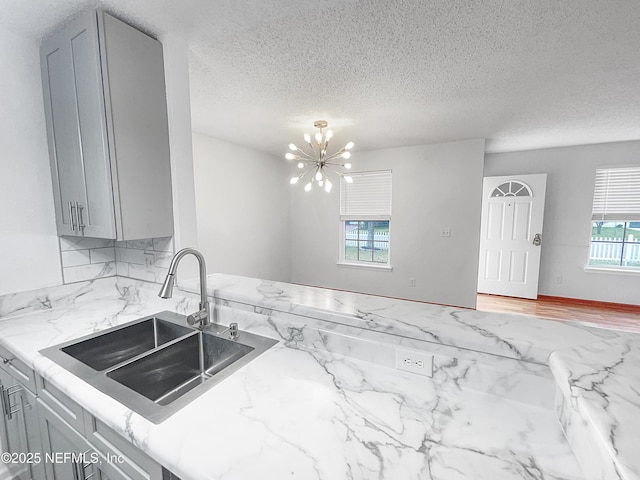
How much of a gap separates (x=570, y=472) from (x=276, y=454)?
661 millimetres

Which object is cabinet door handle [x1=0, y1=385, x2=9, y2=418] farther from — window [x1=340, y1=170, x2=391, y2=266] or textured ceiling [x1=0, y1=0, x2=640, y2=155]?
window [x1=340, y1=170, x2=391, y2=266]

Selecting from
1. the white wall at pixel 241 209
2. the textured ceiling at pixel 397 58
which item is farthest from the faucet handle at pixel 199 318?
the white wall at pixel 241 209

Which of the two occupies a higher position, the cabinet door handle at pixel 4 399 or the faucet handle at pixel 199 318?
the faucet handle at pixel 199 318

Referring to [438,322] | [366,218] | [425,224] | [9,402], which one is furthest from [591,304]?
[9,402]

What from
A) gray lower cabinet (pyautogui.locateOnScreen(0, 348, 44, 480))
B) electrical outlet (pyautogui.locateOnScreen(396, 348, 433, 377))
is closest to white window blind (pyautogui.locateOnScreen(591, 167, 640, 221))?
electrical outlet (pyautogui.locateOnScreen(396, 348, 433, 377))

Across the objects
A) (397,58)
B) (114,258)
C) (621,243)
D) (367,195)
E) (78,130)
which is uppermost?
(397,58)

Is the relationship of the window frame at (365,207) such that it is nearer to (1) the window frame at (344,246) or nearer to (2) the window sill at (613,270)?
(1) the window frame at (344,246)

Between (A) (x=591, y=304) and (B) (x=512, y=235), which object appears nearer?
(A) (x=591, y=304)

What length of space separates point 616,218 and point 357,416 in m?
5.46

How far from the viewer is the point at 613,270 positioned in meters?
4.14

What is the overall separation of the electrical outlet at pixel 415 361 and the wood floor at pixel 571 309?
3.54m

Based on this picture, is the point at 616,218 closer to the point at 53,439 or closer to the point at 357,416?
the point at 357,416

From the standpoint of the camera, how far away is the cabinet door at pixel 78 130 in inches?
51.4

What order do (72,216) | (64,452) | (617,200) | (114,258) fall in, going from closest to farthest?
1. (64,452)
2. (72,216)
3. (114,258)
4. (617,200)
